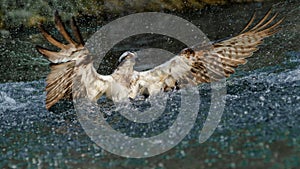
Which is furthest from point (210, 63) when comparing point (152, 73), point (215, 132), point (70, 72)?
point (70, 72)

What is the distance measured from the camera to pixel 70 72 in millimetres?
4203

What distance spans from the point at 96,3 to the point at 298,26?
8.64 feet

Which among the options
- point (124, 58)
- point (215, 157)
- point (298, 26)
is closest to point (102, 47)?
point (124, 58)

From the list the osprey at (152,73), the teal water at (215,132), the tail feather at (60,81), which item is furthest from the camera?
the osprey at (152,73)

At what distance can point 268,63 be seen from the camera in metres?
5.57

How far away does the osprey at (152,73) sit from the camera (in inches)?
168

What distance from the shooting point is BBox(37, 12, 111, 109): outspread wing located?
151 inches

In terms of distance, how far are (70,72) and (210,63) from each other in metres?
1.37

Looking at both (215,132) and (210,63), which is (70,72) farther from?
(210,63)

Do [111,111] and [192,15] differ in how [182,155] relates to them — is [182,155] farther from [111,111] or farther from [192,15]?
[192,15]

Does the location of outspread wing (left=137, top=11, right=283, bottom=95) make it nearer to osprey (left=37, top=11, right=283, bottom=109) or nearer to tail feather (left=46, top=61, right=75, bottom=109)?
osprey (left=37, top=11, right=283, bottom=109)

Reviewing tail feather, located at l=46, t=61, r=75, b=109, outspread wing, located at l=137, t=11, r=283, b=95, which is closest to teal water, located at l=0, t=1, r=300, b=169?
outspread wing, located at l=137, t=11, r=283, b=95

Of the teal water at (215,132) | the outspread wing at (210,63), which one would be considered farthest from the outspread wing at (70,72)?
the outspread wing at (210,63)

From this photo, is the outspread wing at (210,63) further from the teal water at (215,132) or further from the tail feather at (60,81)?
the tail feather at (60,81)
